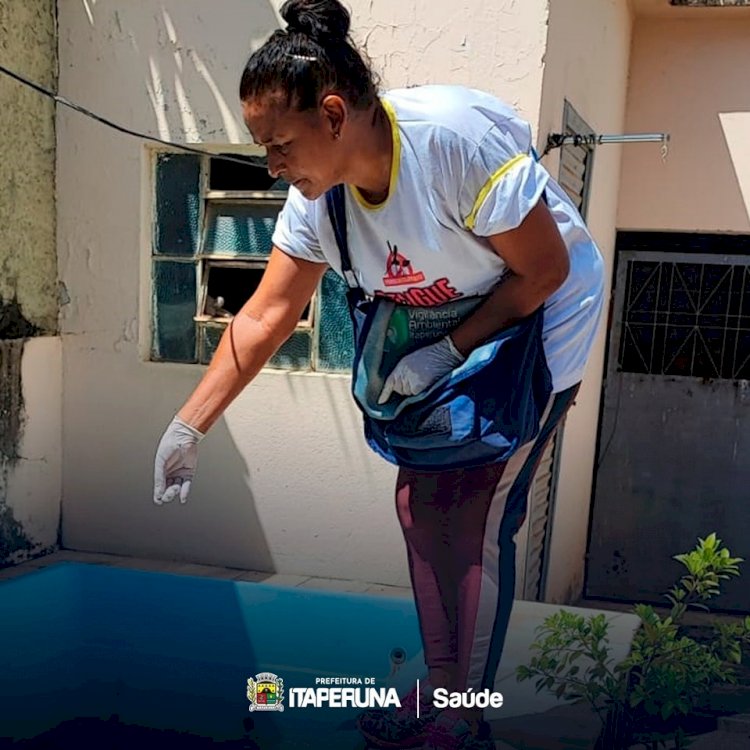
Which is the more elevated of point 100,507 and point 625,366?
point 625,366

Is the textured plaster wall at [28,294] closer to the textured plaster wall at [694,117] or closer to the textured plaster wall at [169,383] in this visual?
the textured plaster wall at [169,383]

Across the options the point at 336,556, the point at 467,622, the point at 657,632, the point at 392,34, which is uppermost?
the point at 392,34

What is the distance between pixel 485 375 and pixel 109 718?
2.08 meters

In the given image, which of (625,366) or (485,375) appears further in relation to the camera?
(625,366)

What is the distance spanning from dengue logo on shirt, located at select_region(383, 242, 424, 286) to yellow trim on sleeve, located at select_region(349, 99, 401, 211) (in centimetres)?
9

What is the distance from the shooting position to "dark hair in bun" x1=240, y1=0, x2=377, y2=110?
6.01 ft

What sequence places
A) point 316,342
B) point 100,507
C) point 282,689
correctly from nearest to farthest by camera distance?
point 282,689 → point 316,342 → point 100,507

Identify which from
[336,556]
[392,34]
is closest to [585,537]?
[336,556]

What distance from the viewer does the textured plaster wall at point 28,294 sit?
4.26 metres

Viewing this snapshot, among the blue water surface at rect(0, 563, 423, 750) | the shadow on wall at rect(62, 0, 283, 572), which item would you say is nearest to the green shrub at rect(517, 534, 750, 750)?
the blue water surface at rect(0, 563, 423, 750)

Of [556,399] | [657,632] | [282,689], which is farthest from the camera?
[282,689]

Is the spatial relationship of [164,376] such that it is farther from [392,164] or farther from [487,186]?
[487,186]

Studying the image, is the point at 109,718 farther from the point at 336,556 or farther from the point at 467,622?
the point at 467,622

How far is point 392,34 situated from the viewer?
398 centimetres
